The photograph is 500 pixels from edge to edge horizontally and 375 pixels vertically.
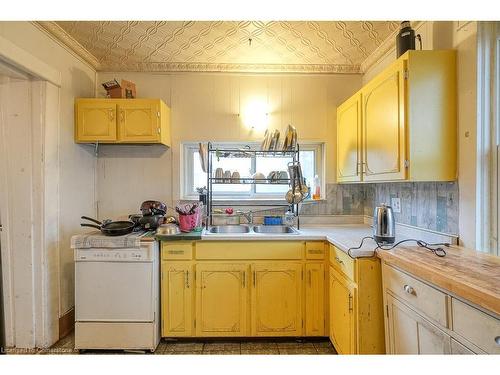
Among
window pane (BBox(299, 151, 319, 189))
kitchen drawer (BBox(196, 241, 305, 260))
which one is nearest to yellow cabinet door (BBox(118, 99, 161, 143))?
kitchen drawer (BBox(196, 241, 305, 260))

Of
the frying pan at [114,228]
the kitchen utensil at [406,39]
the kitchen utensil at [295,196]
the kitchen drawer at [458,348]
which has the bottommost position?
the kitchen drawer at [458,348]

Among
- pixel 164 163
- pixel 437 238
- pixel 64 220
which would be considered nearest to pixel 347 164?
pixel 437 238

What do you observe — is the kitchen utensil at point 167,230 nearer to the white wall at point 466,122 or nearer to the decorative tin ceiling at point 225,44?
the decorative tin ceiling at point 225,44

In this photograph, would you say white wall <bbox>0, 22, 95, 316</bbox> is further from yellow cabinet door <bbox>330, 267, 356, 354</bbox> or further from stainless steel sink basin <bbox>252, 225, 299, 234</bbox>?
yellow cabinet door <bbox>330, 267, 356, 354</bbox>

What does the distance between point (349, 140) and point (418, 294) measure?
1406mm

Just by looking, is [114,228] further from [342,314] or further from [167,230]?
[342,314]

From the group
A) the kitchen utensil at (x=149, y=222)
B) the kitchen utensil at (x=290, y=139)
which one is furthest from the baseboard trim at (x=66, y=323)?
the kitchen utensil at (x=290, y=139)

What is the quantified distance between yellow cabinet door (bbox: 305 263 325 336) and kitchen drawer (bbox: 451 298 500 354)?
112cm

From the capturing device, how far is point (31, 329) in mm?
1999

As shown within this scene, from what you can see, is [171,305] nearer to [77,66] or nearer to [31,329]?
[31,329]

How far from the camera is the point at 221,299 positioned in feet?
6.81

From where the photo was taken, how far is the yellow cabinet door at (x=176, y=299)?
2068 mm

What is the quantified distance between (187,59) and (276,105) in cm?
95

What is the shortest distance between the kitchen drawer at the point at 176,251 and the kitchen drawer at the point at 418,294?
1344mm
